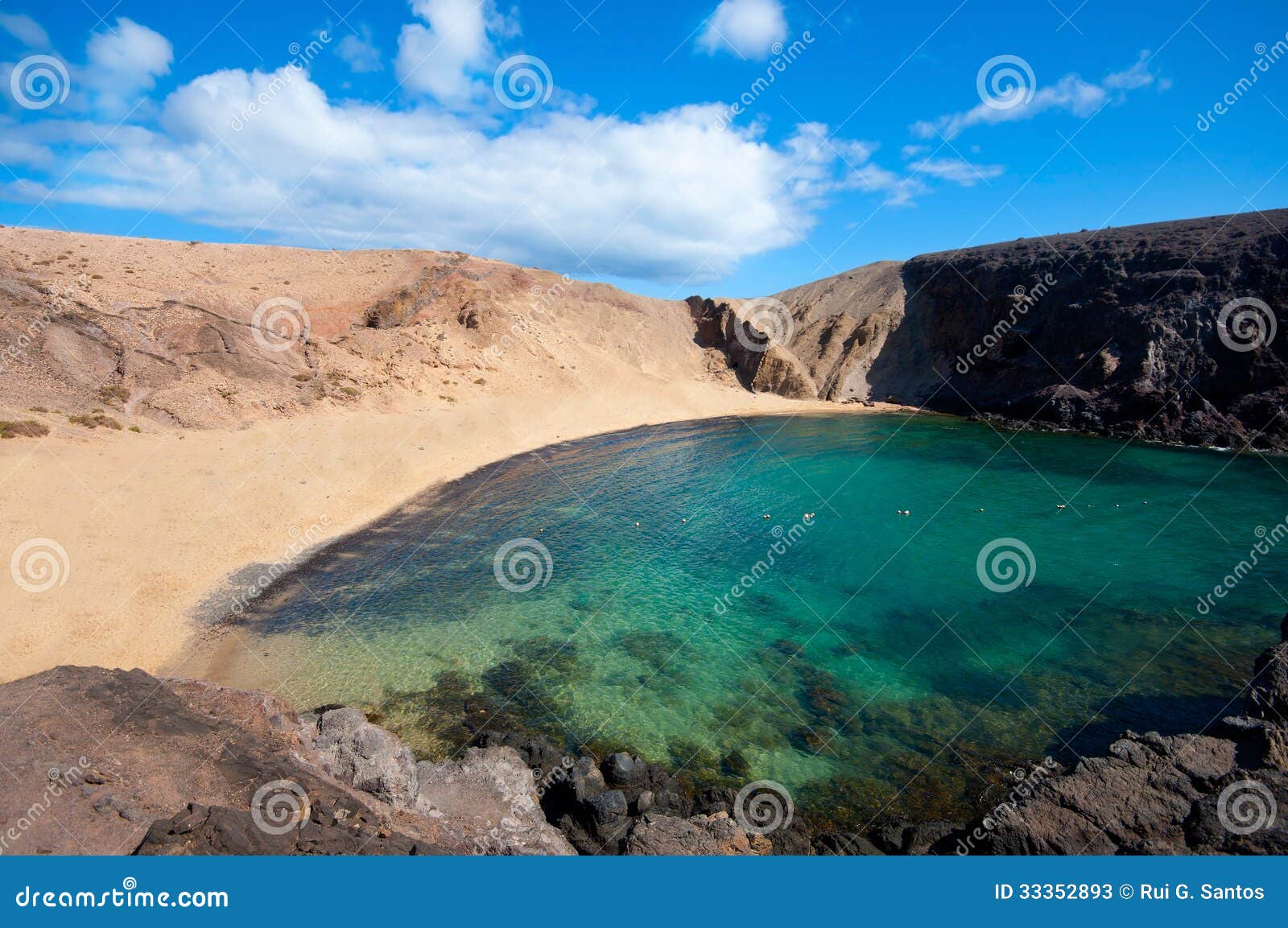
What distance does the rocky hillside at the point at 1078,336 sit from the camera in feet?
119

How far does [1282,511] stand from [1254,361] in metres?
20.6

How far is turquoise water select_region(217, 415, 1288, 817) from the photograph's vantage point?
11242 millimetres

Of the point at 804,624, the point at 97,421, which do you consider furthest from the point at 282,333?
the point at 804,624

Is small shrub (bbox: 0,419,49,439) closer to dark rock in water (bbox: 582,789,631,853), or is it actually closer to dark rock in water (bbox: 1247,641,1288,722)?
dark rock in water (bbox: 582,789,631,853)

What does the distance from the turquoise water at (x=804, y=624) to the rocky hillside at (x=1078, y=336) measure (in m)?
13.3

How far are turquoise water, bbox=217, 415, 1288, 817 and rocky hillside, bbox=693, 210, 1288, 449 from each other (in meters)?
13.3

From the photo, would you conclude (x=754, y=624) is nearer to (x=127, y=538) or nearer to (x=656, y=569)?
(x=656, y=569)

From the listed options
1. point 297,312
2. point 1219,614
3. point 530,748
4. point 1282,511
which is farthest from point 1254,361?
point 297,312

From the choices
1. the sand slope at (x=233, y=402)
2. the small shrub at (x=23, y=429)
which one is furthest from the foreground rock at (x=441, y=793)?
the small shrub at (x=23, y=429)

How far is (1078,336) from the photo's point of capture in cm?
4372

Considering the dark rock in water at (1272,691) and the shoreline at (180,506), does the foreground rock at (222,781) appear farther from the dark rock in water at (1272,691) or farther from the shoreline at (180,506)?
the dark rock in water at (1272,691)

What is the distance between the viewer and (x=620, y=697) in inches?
497

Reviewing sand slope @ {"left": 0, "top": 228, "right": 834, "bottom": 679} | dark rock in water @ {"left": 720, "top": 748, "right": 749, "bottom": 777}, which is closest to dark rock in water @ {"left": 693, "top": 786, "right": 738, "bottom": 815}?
dark rock in water @ {"left": 720, "top": 748, "right": 749, "bottom": 777}

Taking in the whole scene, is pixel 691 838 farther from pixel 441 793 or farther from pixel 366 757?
pixel 366 757
